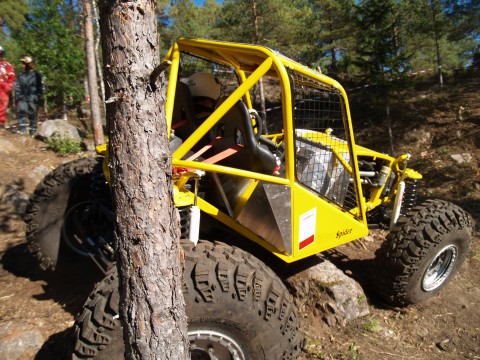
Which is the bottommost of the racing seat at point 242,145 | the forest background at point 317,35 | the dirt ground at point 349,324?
the dirt ground at point 349,324

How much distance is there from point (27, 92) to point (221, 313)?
827cm

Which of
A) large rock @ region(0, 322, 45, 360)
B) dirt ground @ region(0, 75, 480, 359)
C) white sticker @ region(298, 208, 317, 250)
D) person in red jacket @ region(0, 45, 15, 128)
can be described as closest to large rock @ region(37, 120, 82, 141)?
person in red jacket @ region(0, 45, 15, 128)

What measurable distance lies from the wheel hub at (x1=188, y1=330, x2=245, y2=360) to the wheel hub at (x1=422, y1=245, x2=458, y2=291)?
2.61m

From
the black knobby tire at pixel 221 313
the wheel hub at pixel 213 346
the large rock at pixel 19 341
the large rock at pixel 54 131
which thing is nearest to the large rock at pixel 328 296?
the black knobby tire at pixel 221 313

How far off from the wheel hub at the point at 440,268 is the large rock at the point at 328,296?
869 mm

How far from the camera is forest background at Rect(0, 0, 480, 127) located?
34.8 feet

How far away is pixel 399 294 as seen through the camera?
363cm

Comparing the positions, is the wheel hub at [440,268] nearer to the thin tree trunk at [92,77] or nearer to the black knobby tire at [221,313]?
the black knobby tire at [221,313]

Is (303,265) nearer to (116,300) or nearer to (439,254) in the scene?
(439,254)

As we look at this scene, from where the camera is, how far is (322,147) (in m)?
3.55

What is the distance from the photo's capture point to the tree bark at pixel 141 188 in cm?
143

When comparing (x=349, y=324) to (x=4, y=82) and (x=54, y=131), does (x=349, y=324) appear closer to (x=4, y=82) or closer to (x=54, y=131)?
(x=54, y=131)

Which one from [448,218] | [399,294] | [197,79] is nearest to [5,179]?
[197,79]

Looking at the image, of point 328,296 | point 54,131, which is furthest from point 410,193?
point 54,131
